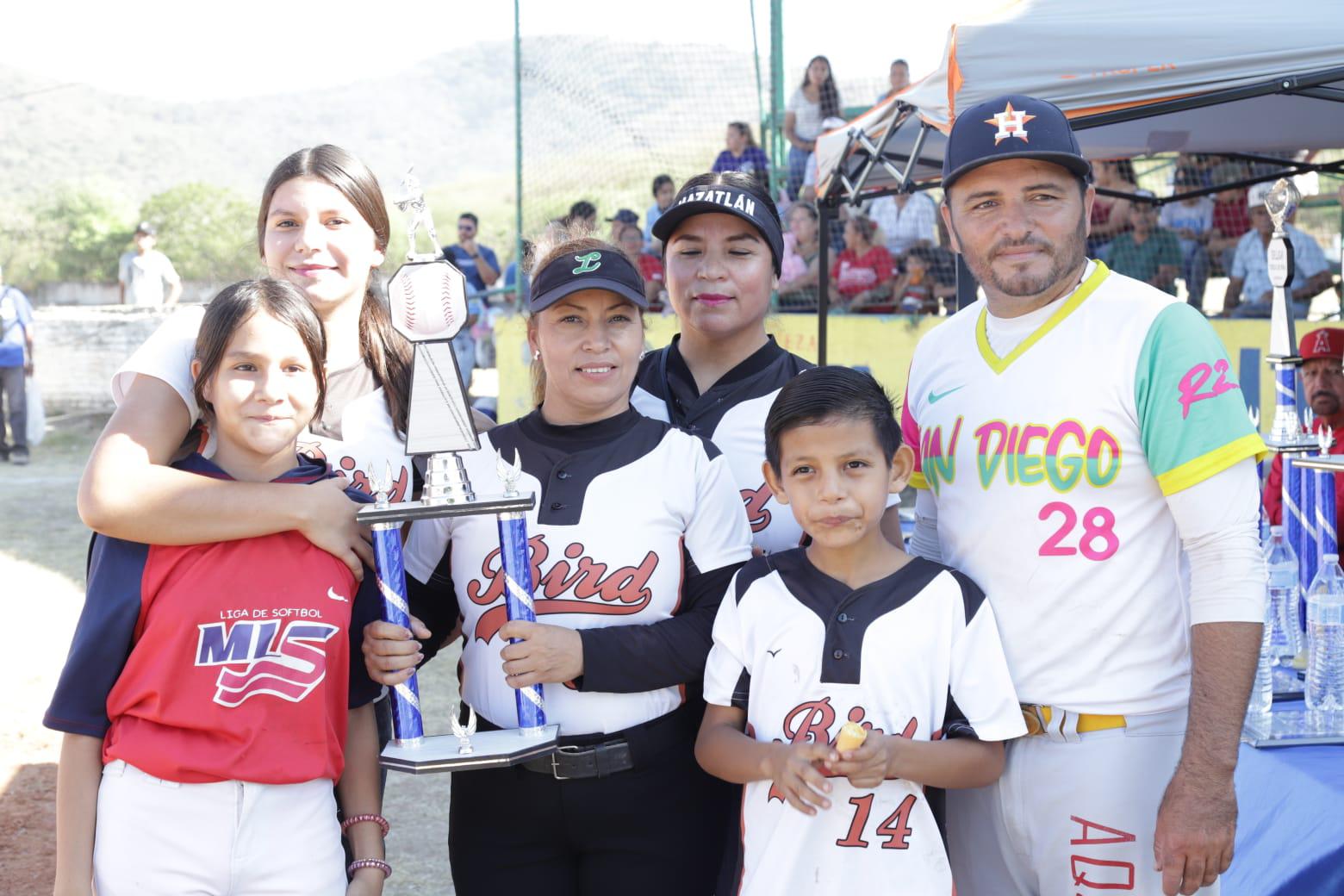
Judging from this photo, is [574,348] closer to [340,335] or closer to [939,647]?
[340,335]

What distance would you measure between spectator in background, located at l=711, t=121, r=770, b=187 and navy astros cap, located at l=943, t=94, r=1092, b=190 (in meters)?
9.21

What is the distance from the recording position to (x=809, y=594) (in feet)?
6.84

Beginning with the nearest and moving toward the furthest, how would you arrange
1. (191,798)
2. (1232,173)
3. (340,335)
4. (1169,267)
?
(191,798) → (340,335) → (1169,267) → (1232,173)

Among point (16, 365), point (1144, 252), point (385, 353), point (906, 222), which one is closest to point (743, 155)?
point (906, 222)

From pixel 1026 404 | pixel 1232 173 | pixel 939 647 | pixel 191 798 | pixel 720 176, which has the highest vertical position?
pixel 1232 173

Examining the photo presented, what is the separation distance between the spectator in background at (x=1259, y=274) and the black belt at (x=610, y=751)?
774 centimetres

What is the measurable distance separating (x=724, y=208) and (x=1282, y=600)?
178 cm

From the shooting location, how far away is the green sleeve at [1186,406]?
1924 millimetres

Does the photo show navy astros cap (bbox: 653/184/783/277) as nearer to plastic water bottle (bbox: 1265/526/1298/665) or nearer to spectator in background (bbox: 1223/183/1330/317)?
plastic water bottle (bbox: 1265/526/1298/665)

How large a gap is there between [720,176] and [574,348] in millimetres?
719

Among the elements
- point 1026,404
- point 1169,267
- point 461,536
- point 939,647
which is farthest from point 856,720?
point 1169,267

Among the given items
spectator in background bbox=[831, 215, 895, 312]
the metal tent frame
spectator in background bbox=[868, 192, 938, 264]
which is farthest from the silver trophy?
spectator in background bbox=[868, 192, 938, 264]

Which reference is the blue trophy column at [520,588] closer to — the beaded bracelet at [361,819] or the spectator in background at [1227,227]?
the beaded bracelet at [361,819]

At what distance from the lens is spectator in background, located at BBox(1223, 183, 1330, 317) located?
8.64m
